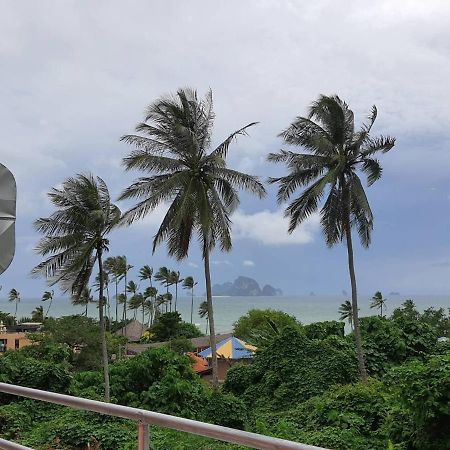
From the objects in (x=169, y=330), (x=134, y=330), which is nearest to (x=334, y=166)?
(x=169, y=330)

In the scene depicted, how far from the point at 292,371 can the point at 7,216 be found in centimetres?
2330

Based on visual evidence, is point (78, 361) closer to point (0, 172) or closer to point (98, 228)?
point (98, 228)

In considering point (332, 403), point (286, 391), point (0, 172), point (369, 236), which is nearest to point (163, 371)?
point (286, 391)

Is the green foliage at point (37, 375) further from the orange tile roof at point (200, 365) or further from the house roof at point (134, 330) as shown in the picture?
the house roof at point (134, 330)

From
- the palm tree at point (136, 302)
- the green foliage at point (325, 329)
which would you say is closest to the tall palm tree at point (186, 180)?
the green foliage at point (325, 329)

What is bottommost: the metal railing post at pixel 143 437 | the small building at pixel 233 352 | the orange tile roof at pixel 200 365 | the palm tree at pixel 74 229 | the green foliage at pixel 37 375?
the orange tile roof at pixel 200 365

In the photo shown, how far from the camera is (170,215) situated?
24.8 meters

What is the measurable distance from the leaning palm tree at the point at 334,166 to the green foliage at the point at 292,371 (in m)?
1.41

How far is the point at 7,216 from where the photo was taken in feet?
9.06

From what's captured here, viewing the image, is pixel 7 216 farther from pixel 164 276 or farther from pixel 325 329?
pixel 164 276

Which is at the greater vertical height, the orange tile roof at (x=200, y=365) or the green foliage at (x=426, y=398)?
the green foliage at (x=426, y=398)

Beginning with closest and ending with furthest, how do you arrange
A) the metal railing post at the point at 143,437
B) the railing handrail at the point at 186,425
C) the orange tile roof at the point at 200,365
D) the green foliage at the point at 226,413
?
the railing handrail at the point at 186,425
the metal railing post at the point at 143,437
the green foliage at the point at 226,413
the orange tile roof at the point at 200,365

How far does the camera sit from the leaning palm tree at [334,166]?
24531mm

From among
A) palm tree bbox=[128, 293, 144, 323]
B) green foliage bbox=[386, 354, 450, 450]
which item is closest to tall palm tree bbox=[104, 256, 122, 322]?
palm tree bbox=[128, 293, 144, 323]
